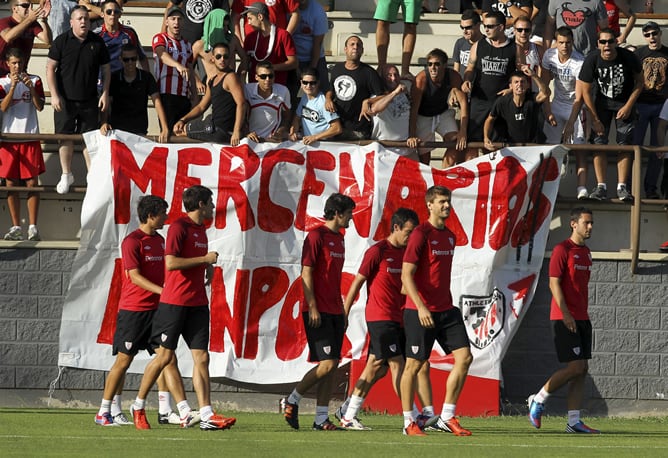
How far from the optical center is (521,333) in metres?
13.9

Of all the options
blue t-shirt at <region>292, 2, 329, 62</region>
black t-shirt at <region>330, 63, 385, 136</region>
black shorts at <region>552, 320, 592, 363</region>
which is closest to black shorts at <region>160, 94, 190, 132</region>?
blue t-shirt at <region>292, 2, 329, 62</region>

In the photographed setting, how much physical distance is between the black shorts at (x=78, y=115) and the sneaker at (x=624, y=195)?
560 centimetres

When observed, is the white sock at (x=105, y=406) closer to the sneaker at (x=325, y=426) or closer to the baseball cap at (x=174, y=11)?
the sneaker at (x=325, y=426)

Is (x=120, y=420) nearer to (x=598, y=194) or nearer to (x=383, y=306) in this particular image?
(x=383, y=306)

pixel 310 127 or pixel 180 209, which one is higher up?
pixel 310 127

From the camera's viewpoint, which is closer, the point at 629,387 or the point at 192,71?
the point at 629,387

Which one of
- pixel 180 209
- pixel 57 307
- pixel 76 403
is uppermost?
pixel 180 209

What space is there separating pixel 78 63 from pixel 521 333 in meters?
5.47

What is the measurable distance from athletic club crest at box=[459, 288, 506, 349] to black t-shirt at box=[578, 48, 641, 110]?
266cm

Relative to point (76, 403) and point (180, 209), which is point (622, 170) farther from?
point (76, 403)

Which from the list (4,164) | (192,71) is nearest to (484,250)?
(192,71)

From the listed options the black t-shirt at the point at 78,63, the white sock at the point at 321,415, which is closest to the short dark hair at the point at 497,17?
the black t-shirt at the point at 78,63

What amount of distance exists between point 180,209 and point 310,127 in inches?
65.3

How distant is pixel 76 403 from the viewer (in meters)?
13.7
